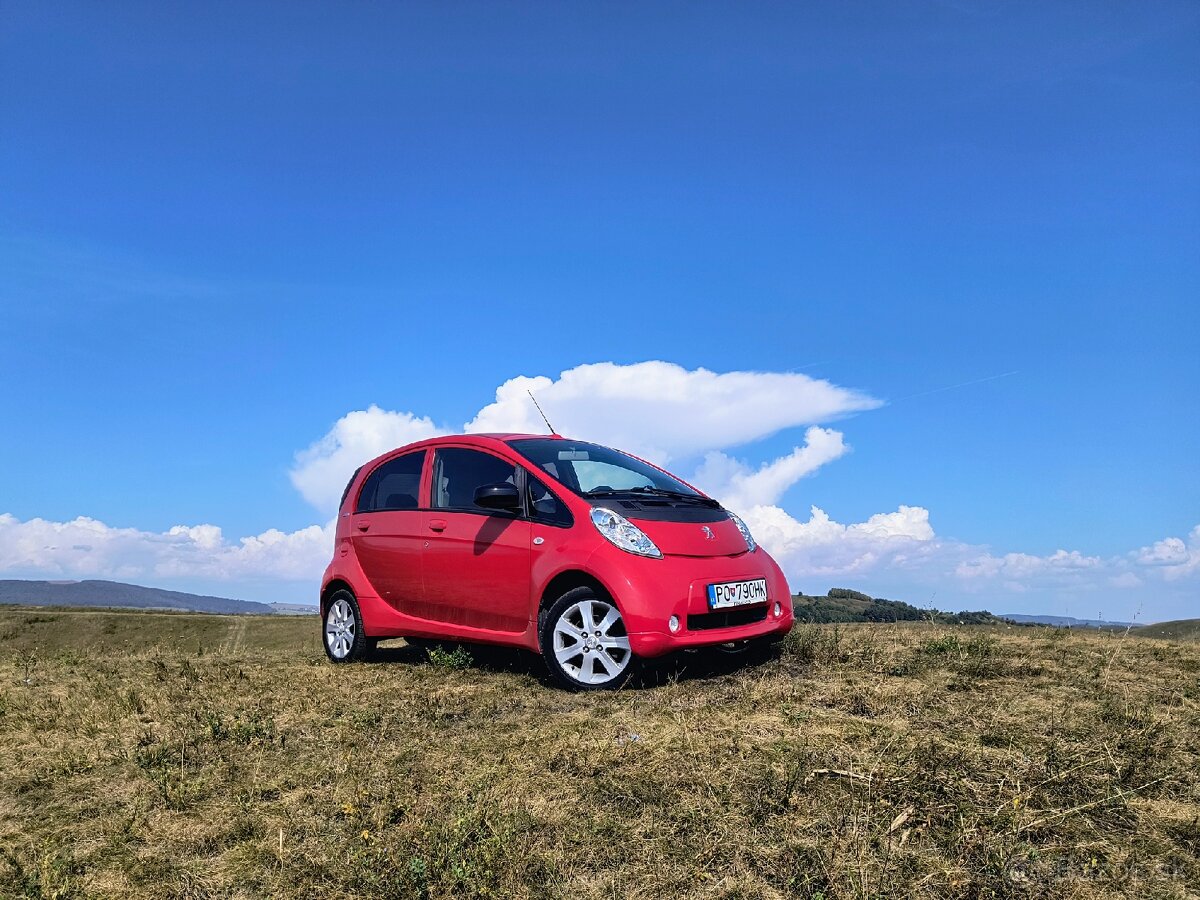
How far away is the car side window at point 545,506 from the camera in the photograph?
6582 mm

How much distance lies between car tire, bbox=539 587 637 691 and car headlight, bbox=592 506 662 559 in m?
0.42

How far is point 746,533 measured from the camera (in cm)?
734

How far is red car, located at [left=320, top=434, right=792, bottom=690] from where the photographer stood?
20.3 feet

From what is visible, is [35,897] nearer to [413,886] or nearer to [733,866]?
[413,886]

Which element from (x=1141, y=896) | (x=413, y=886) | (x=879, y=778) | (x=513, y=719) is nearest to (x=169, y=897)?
(x=413, y=886)

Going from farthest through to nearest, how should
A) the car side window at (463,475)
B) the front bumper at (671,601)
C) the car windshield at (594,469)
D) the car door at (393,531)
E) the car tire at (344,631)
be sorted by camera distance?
1. the car tire at (344,631)
2. the car door at (393,531)
3. the car side window at (463,475)
4. the car windshield at (594,469)
5. the front bumper at (671,601)

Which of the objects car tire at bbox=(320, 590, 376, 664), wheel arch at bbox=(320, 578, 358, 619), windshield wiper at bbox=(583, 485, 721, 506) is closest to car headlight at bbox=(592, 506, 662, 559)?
windshield wiper at bbox=(583, 485, 721, 506)

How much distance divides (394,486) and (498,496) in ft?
7.26

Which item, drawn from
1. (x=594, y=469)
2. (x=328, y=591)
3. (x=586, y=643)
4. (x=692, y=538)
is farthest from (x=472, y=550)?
(x=328, y=591)

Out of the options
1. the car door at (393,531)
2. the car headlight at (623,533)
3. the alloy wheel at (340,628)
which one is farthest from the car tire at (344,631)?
the car headlight at (623,533)

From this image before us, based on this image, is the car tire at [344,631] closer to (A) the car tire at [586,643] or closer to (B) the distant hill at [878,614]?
(A) the car tire at [586,643]

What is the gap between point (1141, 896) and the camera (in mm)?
3117

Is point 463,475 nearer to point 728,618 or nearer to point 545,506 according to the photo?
point 545,506

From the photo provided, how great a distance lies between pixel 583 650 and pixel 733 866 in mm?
2985
